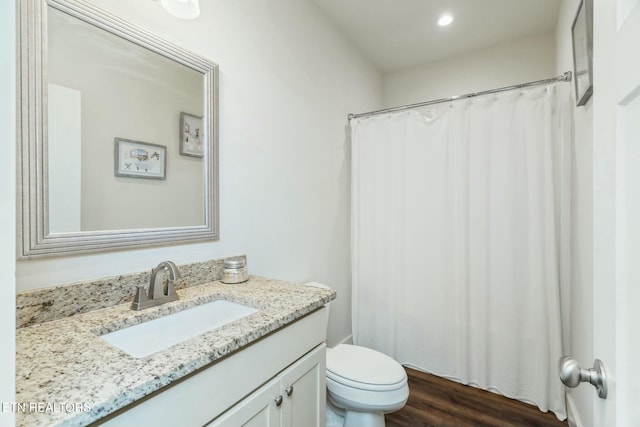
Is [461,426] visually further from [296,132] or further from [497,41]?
[497,41]

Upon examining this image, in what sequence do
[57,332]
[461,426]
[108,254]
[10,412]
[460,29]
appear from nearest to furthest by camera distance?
[10,412] → [57,332] → [108,254] → [461,426] → [460,29]

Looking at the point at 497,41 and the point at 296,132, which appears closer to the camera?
the point at 296,132

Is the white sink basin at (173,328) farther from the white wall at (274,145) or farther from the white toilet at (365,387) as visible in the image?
the white toilet at (365,387)

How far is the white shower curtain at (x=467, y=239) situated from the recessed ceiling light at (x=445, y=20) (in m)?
0.67

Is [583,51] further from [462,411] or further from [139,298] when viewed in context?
[139,298]

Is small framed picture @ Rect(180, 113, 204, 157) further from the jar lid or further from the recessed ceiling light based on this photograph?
the recessed ceiling light

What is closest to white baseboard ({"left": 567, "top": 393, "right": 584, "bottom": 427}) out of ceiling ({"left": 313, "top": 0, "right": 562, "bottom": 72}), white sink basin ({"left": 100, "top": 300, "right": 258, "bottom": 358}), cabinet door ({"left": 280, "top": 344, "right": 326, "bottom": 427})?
cabinet door ({"left": 280, "top": 344, "right": 326, "bottom": 427})

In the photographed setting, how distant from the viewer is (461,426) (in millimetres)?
1645

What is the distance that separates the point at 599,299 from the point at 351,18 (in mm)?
2254

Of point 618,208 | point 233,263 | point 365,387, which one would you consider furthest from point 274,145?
point 618,208

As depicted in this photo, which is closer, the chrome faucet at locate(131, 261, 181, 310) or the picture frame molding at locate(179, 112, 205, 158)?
the chrome faucet at locate(131, 261, 181, 310)

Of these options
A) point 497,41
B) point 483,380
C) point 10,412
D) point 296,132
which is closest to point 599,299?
point 10,412

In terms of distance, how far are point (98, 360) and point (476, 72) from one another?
3.12 meters

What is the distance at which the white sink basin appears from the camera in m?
0.90
